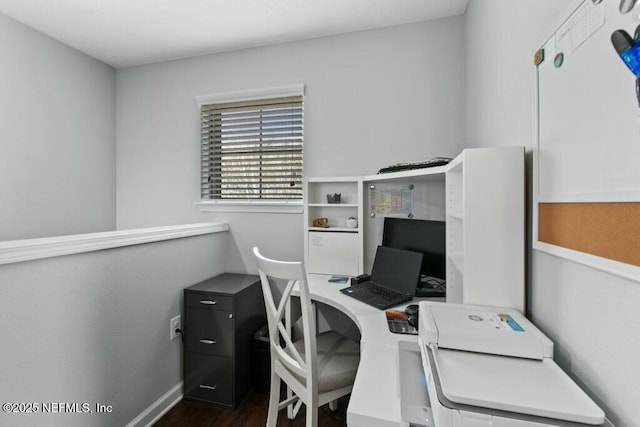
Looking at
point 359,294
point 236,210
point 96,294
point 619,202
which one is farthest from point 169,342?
point 619,202

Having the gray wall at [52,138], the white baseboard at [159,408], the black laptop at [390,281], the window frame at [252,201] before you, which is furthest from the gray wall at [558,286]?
the gray wall at [52,138]

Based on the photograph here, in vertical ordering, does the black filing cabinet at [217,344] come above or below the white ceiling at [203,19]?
below

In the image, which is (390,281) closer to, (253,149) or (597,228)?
(597,228)

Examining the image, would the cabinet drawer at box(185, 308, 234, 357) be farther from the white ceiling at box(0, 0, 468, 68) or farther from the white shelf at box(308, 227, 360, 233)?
the white ceiling at box(0, 0, 468, 68)

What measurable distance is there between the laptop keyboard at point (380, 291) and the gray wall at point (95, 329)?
1.27m

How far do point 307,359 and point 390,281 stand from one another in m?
0.71

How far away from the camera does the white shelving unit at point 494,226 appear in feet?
3.26

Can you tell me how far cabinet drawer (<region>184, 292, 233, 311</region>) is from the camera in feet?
6.32

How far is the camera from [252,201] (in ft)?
8.13

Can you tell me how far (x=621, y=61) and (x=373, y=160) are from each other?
1639 mm

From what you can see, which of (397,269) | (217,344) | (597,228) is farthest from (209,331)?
(597,228)

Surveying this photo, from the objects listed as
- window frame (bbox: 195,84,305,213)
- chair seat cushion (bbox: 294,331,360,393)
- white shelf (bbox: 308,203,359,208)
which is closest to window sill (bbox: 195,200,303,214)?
window frame (bbox: 195,84,305,213)

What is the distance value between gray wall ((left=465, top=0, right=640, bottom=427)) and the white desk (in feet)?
1.34

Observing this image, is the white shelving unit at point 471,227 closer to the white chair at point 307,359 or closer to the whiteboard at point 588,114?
the whiteboard at point 588,114
